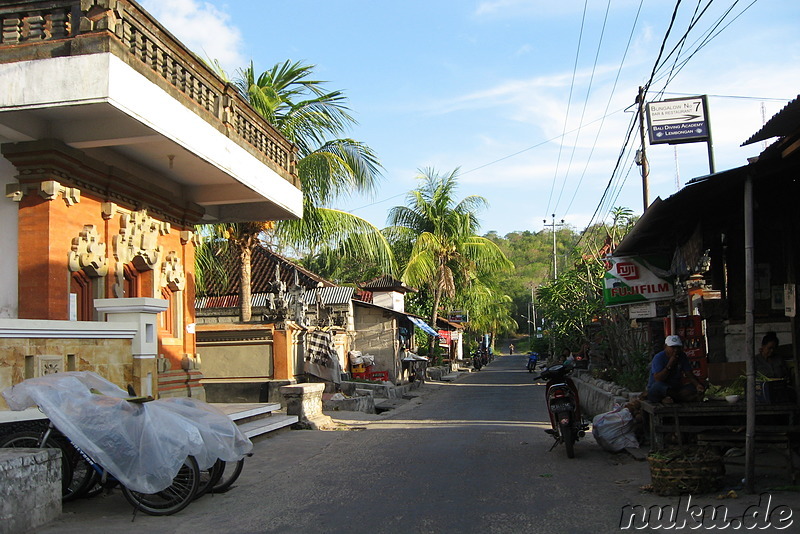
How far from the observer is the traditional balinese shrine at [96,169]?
855cm

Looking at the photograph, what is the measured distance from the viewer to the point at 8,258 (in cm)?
976

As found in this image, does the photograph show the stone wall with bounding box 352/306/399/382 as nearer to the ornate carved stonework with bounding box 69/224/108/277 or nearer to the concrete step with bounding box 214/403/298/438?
the concrete step with bounding box 214/403/298/438

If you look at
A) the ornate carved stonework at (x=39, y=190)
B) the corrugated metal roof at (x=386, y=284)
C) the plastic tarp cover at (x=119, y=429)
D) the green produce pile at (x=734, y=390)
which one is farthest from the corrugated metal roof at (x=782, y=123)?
the corrugated metal roof at (x=386, y=284)

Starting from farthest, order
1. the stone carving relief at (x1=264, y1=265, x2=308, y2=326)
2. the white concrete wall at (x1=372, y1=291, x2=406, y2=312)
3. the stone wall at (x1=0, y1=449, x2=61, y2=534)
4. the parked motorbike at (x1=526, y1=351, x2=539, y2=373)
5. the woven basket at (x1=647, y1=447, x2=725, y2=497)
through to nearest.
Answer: the parked motorbike at (x1=526, y1=351, x2=539, y2=373)
the white concrete wall at (x1=372, y1=291, x2=406, y2=312)
the stone carving relief at (x1=264, y1=265, x2=308, y2=326)
the woven basket at (x1=647, y1=447, x2=725, y2=497)
the stone wall at (x1=0, y1=449, x2=61, y2=534)

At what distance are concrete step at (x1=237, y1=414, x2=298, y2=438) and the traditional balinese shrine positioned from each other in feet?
5.44

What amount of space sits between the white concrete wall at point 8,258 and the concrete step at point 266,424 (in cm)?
387

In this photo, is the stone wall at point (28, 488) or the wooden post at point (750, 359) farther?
the wooden post at point (750, 359)

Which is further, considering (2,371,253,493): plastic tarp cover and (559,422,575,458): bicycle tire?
(559,422,575,458): bicycle tire

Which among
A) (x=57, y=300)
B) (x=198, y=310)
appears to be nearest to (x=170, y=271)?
(x=57, y=300)

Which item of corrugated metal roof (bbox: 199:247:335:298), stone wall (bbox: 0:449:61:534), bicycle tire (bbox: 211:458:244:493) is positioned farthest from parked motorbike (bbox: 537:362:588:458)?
corrugated metal roof (bbox: 199:247:335:298)

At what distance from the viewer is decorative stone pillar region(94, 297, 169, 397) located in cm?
923

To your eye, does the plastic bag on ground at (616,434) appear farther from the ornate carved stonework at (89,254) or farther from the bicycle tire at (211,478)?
the ornate carved stonework at (89,254)

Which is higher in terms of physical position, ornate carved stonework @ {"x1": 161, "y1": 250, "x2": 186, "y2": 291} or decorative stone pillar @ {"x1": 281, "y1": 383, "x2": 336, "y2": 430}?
ornate carved stonework @ {"x1": 161, "y1": 250, "x2": 186, "y2": 291}

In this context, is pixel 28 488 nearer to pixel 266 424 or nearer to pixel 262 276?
pixel 266 424
